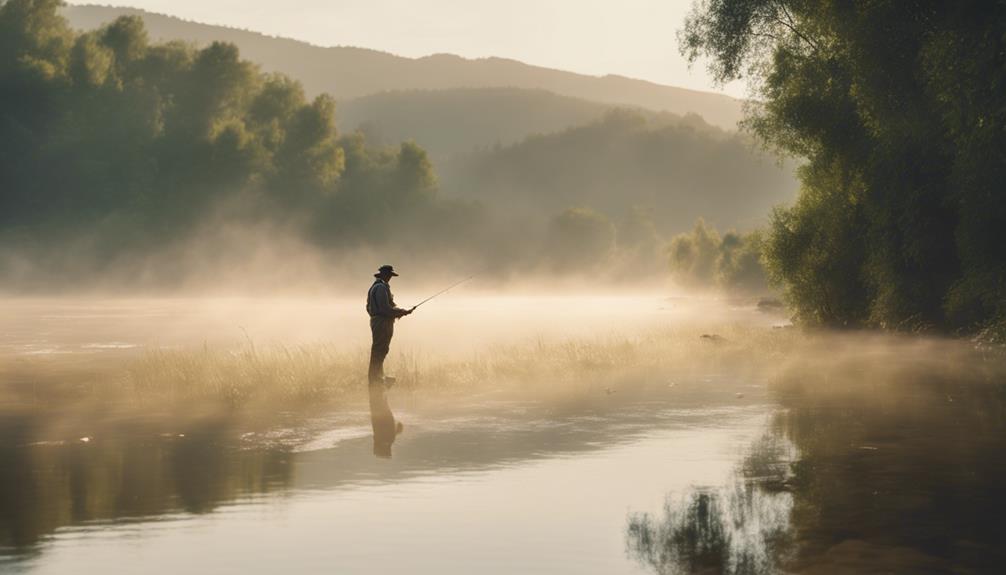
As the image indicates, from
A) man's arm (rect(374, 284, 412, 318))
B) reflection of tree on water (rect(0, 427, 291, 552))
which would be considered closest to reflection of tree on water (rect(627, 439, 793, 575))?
reflection of tree on water (rect(0, 427, 291, 552))

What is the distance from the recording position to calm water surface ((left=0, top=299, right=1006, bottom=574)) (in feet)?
34.1

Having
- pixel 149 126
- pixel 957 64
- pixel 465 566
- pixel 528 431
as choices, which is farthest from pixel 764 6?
pixel 149 126

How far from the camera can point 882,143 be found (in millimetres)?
37344

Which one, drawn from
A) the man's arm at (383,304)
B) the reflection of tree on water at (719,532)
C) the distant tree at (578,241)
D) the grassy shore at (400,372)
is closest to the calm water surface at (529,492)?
the reflection of tree on water at (719,532)

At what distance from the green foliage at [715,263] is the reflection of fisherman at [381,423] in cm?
11402

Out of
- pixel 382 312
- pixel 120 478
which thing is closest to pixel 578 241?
pixel 382 312

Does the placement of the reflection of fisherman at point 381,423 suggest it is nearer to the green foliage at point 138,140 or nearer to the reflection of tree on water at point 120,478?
the reflection of tree on water at point 120,478

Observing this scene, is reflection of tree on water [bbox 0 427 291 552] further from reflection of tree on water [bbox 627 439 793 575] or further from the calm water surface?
reflection of tree on water [bbox 627 439 793 575]

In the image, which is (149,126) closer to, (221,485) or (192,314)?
(192,314)

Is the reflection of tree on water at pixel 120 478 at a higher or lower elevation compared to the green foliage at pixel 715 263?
lower

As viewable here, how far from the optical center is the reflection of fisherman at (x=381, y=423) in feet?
56.9

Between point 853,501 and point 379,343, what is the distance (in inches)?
522

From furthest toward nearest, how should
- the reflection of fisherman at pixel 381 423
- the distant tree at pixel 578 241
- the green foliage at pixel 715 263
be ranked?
the distant tree at pixel 578 241, the green foliage at pixel 715 263, the reflection of fisherman at pixel 381 423

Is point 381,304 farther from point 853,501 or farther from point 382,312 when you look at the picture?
point 853,501
